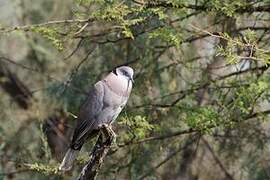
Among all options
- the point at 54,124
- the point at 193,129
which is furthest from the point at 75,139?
the point at 54,124

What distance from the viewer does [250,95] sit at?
13.0ft

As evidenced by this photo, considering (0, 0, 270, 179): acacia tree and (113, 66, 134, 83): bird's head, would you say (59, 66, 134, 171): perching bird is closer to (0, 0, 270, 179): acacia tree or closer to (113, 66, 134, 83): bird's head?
(113, 66, 134, 83): bird's head

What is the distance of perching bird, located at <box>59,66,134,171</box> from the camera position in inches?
140

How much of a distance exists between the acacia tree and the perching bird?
322mm

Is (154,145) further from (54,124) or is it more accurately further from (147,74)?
(54,124)

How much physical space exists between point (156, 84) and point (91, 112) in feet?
7.04

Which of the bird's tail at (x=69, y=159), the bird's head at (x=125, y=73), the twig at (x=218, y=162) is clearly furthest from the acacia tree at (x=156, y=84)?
the bird's head at (x=125, y=73)

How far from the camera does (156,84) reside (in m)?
5.76

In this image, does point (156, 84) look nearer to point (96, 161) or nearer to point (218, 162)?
point (218, 162)

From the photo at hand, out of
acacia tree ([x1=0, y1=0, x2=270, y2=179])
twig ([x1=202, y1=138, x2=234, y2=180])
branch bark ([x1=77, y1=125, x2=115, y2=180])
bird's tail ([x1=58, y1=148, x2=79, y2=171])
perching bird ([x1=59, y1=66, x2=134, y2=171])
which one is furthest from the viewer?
twig ([x1=202, y1=138, x2=234, y2=180])

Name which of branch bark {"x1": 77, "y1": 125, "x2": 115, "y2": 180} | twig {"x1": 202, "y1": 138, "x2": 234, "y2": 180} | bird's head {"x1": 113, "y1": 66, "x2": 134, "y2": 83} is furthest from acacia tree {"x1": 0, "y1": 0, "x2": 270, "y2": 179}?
branch bark {"x1": 77, "y1": 125, "x2": 115, "y2": 180}

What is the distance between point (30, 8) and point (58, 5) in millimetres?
328

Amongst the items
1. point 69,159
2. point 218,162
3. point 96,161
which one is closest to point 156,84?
point 218,162

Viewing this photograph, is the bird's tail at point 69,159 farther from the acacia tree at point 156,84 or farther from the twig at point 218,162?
the twig at point 218,162
